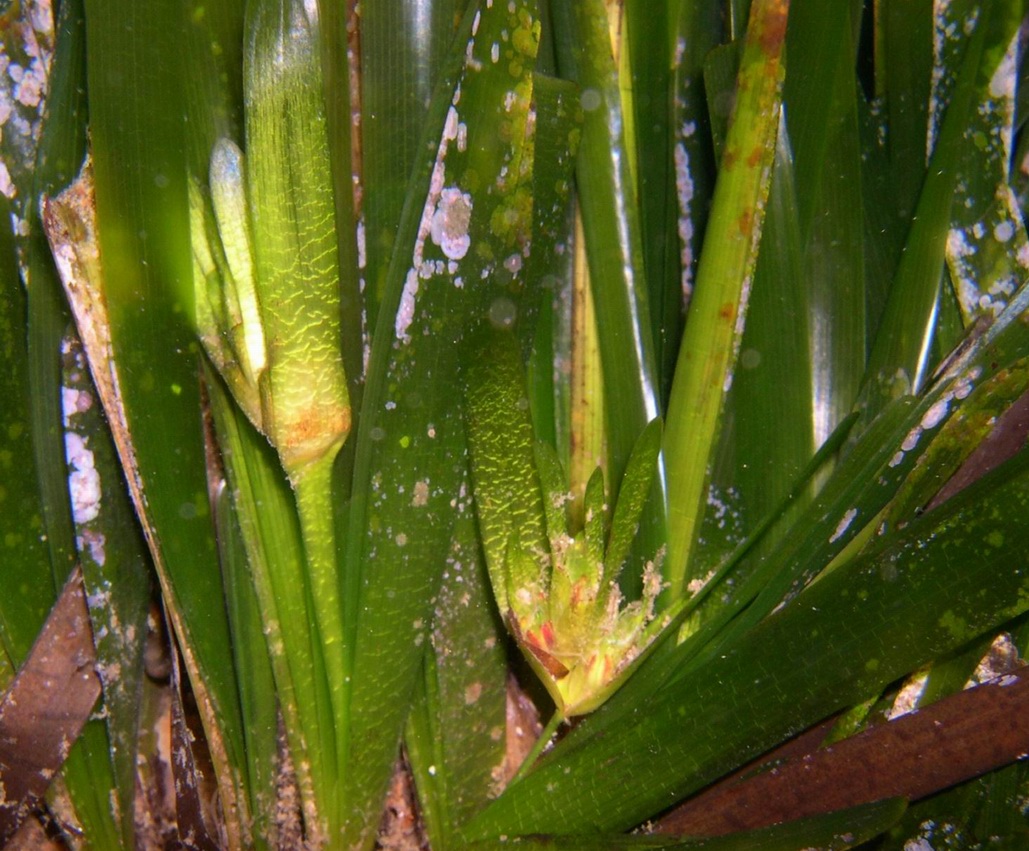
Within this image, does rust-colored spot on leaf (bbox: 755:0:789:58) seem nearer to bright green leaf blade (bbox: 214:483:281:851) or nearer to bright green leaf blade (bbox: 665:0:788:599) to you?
bright green leaf blade (bbox: 665:0:788:599)

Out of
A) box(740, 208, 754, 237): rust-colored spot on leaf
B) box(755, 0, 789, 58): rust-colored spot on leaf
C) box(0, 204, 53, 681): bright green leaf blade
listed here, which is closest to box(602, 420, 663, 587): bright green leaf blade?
box(740, 208, 754, 237): rust-colored spot on leaf

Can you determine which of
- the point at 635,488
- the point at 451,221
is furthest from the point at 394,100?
the point at 635,488

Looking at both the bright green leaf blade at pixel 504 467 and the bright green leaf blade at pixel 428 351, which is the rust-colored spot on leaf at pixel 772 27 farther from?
the bright green leaf blade at pixel 504 467

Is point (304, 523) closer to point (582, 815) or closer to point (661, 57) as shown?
point (582, 815)

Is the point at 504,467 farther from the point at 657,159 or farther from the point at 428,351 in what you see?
the point at 657,159

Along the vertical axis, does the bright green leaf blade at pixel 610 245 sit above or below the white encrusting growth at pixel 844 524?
above

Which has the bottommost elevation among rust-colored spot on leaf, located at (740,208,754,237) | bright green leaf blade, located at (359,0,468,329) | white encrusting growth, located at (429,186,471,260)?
rust-colored spot on leaf, located at (740,208,754,237)

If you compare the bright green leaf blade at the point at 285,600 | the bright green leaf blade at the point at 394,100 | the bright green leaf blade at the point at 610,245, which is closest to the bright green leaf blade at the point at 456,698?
the bright green leaf blade at the point at 285,600

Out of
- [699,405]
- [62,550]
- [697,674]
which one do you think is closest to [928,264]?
[699,405]

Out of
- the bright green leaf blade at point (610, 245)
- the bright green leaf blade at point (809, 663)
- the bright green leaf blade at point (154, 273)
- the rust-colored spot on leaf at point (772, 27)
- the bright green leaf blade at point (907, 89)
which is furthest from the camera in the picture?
the bright green leaf blade at point (907, 89)
